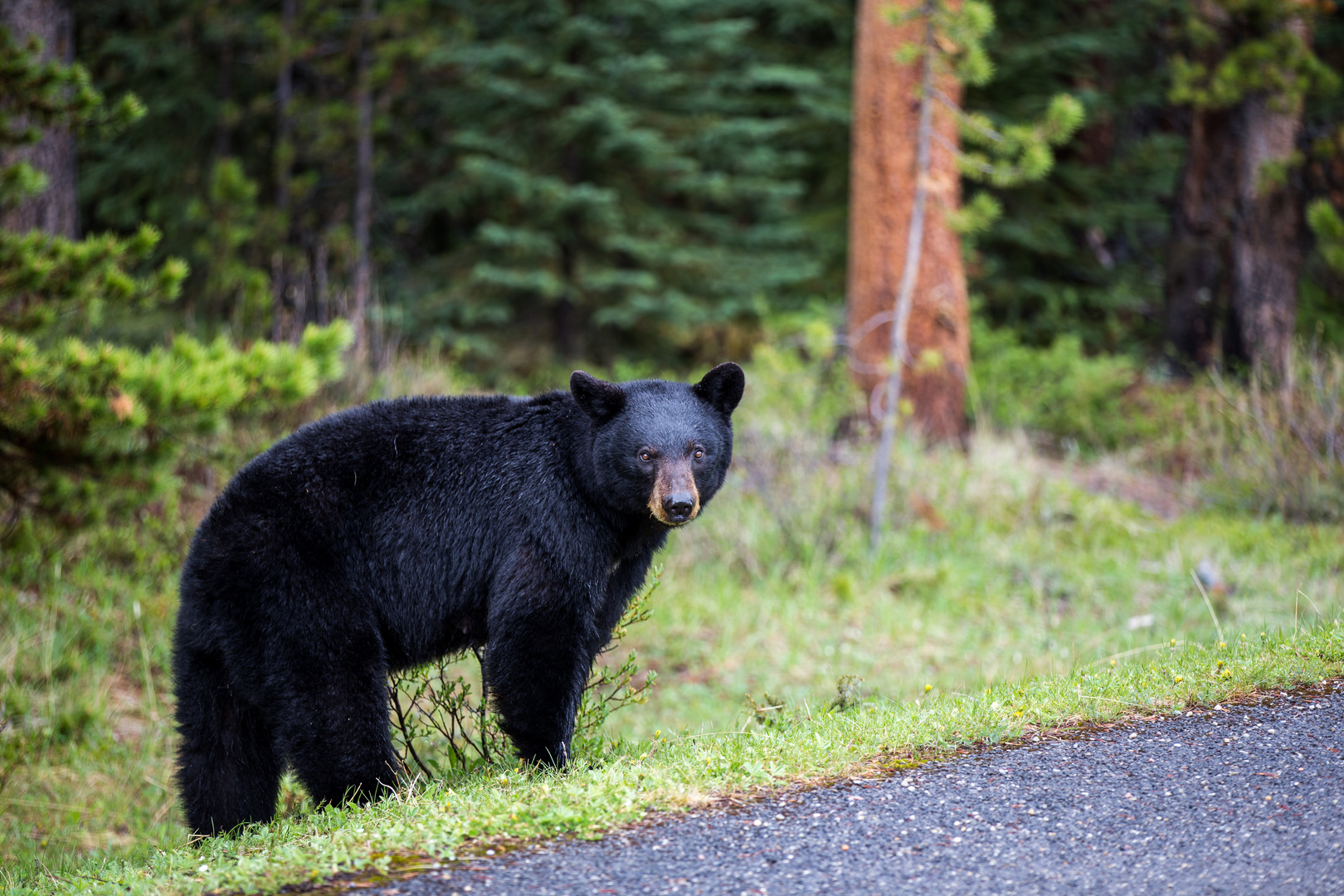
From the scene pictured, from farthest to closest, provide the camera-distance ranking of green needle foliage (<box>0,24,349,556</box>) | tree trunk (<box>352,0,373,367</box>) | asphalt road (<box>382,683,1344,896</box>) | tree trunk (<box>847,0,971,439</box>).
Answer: tree trunk (<box>352,0,373,367</box>), tree trunk (<box>847,0,971,439</box>), green needle foliage (<box>0,24,349,556</box>), asphalt road (<box>382,683,1344,896</box>)

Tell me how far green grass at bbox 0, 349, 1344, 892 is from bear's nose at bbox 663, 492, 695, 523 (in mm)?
852

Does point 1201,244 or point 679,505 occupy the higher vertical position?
point 1201,244

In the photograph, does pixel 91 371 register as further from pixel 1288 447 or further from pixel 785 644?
pixel 1288 447

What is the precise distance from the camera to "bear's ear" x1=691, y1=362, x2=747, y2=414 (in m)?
4.34

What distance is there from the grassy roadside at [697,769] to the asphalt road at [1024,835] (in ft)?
0.48

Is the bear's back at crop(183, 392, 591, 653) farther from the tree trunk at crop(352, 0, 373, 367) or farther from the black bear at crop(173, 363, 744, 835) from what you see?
the tree trunk at crop(352, 0, 373, 367)

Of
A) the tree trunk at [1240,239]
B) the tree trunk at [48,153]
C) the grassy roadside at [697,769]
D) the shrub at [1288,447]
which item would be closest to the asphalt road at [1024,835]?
the grassy roadside at [697,769]

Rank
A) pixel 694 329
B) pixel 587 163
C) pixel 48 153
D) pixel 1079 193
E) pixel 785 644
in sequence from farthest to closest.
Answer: pixel 1079 193, pixel 694 329, pixel 587 163, pixel 48 153, pixel 785 644

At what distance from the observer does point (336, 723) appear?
12.4ft

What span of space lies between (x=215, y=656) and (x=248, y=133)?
42.0ft

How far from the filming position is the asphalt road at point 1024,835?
110 inches

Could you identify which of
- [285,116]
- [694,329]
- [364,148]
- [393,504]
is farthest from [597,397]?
[285,116]

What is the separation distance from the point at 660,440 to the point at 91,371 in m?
3.03

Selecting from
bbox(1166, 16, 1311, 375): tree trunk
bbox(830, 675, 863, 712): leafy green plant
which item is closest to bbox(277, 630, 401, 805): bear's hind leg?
bbox(830, 675, 863, 712): leafy green plant
